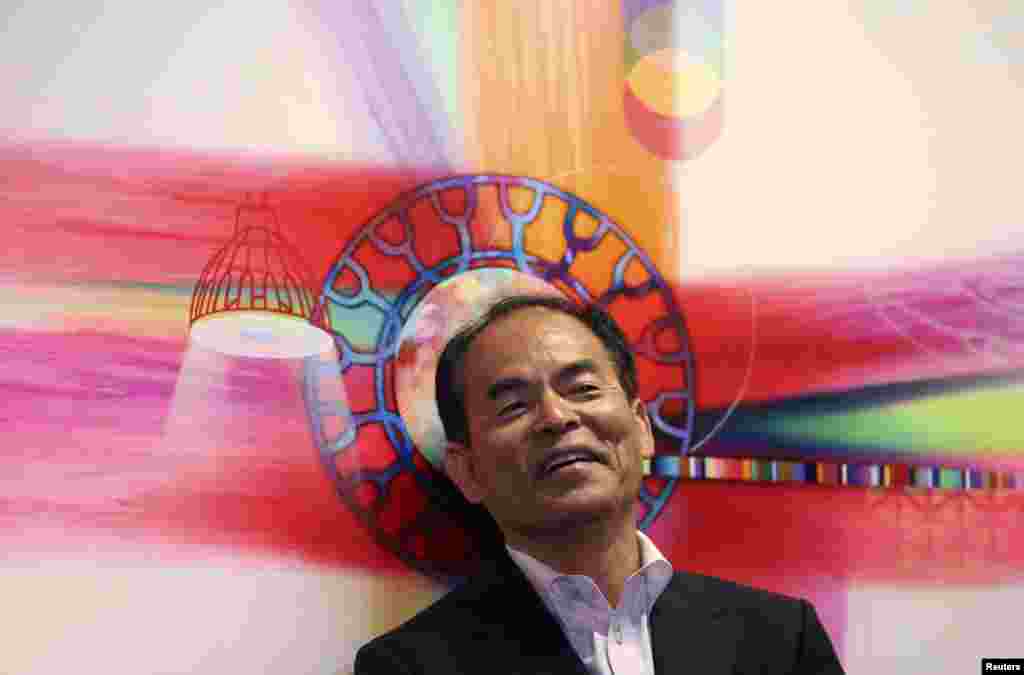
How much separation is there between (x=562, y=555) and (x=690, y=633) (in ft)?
0.64

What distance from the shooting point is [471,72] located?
160 cm

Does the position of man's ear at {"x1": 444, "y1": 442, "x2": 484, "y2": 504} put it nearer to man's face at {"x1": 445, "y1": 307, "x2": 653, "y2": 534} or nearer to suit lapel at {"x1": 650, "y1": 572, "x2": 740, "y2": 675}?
man's face at {"x1": 445, "y1": 307, "x2": 653, "y2": 534}

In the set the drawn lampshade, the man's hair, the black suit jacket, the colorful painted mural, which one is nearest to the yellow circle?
the colorful painted mural

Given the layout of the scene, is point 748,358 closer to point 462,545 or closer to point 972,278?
point 972,278

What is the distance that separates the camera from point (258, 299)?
4.86 ft

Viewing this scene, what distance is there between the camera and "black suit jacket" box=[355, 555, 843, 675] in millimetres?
1315

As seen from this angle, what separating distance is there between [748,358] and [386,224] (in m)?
0.61

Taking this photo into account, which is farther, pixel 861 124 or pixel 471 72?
pixel 861 124

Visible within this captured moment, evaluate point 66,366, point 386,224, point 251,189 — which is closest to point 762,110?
point 386,224

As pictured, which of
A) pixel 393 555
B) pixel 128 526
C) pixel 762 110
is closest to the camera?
pixel 128 526

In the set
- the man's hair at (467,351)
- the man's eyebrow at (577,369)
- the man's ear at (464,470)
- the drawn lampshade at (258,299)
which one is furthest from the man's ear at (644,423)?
the drawn lampshade at (258,299)

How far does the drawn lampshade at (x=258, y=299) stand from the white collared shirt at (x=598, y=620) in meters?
0.45

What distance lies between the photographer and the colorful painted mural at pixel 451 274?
141 centimetres

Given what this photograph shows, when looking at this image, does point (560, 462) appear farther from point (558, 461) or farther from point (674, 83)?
point (674, 83)
